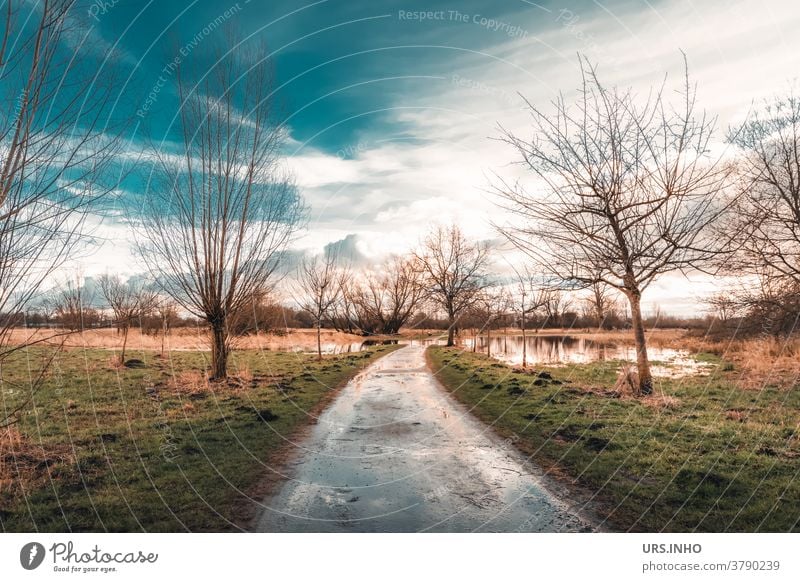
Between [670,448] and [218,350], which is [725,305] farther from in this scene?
[218,350]

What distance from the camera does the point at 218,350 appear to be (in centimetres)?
1664

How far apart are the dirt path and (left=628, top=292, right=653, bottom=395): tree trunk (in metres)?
4.90

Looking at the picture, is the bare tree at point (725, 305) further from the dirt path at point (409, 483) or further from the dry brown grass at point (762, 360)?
the dirt path at point (409, 483)

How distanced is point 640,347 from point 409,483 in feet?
29.1

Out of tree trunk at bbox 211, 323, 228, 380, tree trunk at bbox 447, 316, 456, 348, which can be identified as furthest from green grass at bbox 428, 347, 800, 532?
tree trunk at bbox 447, 316, 456, 348

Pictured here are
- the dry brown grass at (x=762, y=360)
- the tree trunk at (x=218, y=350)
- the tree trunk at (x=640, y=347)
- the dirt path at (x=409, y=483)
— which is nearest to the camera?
the dirt path at (x=409, y=483)

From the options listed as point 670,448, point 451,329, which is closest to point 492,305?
point 451,329

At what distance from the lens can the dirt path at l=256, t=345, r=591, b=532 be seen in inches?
225

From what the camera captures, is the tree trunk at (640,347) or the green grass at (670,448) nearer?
the green grass at (670,448)

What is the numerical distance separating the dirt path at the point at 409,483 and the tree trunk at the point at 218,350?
21.7 ft

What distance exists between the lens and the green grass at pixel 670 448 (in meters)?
5.88

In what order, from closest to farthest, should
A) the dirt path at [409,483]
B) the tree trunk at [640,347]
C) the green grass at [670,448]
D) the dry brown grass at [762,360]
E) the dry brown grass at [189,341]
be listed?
1. the dirt path at [409,483]
2. the green grass at [670,448]
3. the tree trunk at [640,347]
4. the dry brown grass at [762,360]
5. the dry brown grass at [189,341]

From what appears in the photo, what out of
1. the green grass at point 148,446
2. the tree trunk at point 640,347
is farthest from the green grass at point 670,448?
the green grass at point 148,446
